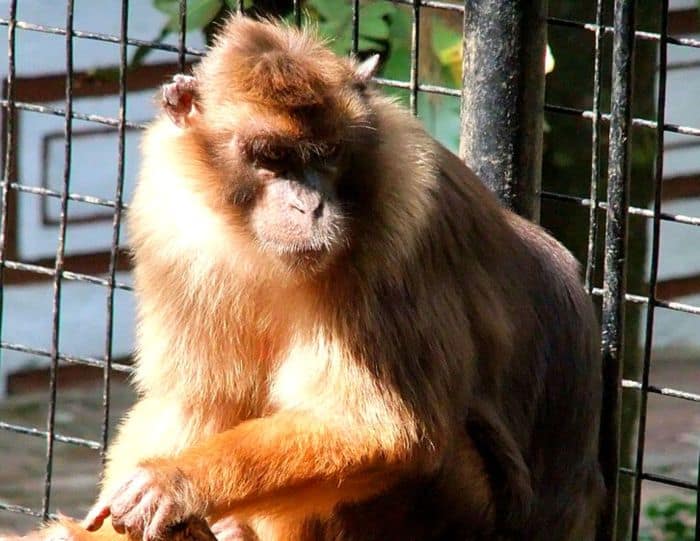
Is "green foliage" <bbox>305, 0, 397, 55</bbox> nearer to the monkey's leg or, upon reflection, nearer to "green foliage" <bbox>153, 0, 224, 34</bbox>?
"green foliage" <bbox>153, 0, 224, 34</bbox>

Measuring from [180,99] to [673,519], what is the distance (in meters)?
4.16

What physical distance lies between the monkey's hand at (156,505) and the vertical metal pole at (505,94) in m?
1.53

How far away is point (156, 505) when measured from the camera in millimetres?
4129

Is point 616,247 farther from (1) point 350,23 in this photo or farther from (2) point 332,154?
(1) point 350,23

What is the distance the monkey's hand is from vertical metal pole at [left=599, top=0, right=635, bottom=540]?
5.13 feet

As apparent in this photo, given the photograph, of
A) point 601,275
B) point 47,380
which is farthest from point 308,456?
point 47,380

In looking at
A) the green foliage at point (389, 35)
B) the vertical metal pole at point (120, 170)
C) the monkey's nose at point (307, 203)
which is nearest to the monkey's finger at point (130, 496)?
the monkey's nose at point (307, 203)

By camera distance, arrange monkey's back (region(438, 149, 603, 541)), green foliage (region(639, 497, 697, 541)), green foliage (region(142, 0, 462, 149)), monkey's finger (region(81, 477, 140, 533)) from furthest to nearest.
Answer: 1. green foliage (region(639, 497, 697, 541))
2. green foliage (region(142, 0, 462, 149))
3. monkey's back (region(438, 149, 603, 541))
4. monkey's finger (region(81, 477, 140, 533))

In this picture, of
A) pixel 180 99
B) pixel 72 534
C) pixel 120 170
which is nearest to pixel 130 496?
pixel 72 534

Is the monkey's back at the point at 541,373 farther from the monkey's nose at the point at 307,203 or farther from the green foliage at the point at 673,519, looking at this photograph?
the green foliage at the point at 673,519

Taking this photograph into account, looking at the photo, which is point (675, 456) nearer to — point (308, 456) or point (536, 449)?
point (536, 449)

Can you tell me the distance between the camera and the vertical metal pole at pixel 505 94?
500 centimetres

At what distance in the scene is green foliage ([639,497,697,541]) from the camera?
7.48m

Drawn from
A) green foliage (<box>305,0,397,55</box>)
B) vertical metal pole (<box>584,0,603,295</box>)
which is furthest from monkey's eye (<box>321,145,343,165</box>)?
green foliage (<box>305,0,397,55</box>)
